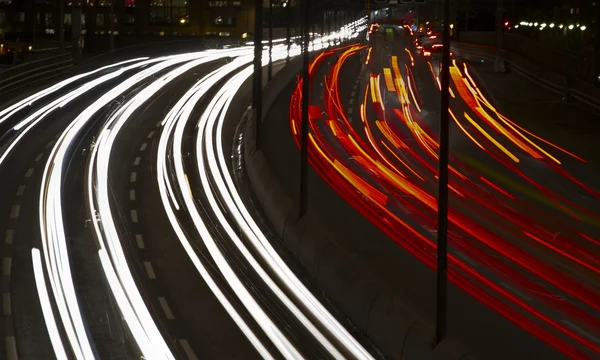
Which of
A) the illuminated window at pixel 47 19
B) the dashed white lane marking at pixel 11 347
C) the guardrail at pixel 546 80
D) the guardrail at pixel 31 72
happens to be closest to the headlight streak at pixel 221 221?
the dashed white lane marking at pixel 11 347

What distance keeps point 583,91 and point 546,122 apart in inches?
192

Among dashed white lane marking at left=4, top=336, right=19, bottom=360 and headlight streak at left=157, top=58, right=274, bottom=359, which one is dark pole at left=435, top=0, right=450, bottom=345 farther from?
dashed white lane marking at left=4, top=336, right=19, bottom=360

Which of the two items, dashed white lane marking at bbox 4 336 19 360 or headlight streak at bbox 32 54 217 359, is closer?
dashed white lane marking at bbox 4 336 19 360

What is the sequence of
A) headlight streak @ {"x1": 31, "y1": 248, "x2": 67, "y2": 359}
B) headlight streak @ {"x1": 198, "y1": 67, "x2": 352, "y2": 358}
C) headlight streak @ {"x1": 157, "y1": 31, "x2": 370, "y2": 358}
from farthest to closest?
1. headlight streak @ {"x1": 198, "y1": 67, "x2": 352, "y2": 358}
2. headlight streak @ {"x1": 157, "y1": 31, "x2": 370, "y2": 358}
3. headlight streak @ {"x1": 31, "y1": 248, "x2": 67, "y2": 359}

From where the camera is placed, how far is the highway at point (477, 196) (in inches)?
784

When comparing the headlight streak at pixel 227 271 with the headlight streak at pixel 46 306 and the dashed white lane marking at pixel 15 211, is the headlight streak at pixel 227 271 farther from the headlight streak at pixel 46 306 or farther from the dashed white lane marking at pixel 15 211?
the dashed white lane marking at pixel 15 211

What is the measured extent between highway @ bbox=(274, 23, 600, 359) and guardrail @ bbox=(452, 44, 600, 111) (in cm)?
328

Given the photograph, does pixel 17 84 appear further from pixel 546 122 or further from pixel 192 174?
pixel 546 122

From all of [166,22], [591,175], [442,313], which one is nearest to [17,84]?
[591,175]

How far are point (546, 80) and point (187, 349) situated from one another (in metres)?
Result: 41.6

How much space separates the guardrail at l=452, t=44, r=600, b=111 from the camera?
48.3 metres

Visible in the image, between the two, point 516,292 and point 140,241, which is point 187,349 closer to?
point 516,292

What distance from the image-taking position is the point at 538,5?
417 feet

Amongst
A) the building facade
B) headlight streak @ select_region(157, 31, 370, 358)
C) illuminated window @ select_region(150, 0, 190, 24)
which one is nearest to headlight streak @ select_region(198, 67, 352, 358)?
headlight streak @ select_region(157, 31, 370, 358)
